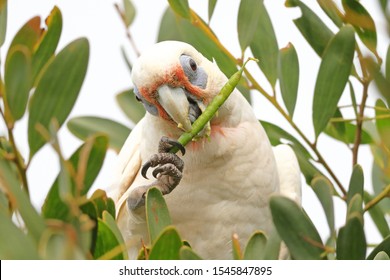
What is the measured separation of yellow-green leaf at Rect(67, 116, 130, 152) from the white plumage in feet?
0.18

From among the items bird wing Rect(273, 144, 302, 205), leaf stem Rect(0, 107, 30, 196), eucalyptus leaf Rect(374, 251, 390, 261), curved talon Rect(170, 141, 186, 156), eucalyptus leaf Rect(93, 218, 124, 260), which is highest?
leaf stem Rect(0, 107, 30, 196)

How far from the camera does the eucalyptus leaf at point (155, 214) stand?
1.37 metres

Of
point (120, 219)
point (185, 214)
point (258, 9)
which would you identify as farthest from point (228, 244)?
point (258, 9)

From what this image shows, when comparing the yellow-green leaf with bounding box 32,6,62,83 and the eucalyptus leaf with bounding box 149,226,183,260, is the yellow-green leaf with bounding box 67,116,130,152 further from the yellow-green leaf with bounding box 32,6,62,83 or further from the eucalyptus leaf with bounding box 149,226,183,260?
the eucalyptus leaf with bounding box 149,226,183,260

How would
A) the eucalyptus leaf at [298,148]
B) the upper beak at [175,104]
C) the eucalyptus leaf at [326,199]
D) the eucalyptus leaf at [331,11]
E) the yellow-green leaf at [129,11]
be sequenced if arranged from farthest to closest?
the yellow-green leaf at [129,11] < the eucalyptus leaf at [298,148] < the upper beak at [175,104] < the eucalyptus leaf at [331,11] < the eucalyptus leaf at [326,199]

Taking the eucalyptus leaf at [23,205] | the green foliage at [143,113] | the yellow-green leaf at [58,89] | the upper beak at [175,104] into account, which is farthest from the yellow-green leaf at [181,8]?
the eucalyptus leaf at [23,205]

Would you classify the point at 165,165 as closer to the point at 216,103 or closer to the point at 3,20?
the point at 216,103

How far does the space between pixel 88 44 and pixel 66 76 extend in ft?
0.24

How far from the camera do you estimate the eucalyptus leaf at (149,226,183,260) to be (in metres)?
1.20

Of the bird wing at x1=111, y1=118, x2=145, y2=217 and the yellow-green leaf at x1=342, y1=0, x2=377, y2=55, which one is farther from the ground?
the yellow-green leaf at x1=342, y1=0, x2=377, y2=55

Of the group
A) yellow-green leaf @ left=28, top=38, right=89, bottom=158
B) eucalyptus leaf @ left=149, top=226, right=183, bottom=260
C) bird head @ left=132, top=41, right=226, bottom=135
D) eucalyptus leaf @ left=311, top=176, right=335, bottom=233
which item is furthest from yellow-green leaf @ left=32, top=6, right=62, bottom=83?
eucalyptus leaf @ left=311, top=176, right=335, bottom=233

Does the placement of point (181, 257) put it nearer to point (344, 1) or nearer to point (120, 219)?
point (344, 1)

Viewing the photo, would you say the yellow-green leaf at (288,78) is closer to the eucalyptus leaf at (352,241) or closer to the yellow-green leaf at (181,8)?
the yellow-green leaf at (181,8)

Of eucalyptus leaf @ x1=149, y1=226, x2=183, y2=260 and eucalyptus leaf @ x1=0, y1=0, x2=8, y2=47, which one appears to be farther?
eucalyptus leaf @ x1=0, y1=0, x2=8, y2=47
